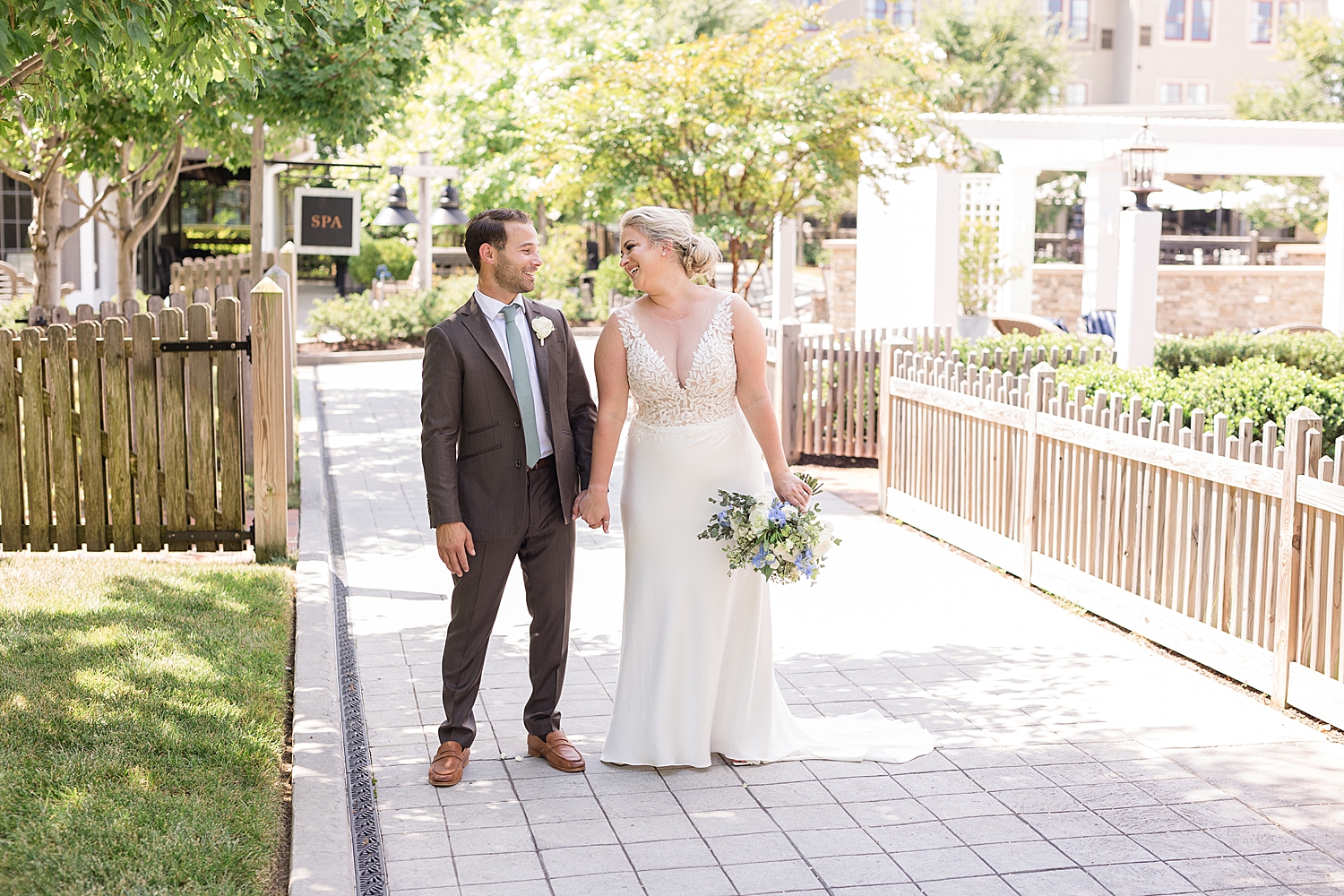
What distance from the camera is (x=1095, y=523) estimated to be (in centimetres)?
700

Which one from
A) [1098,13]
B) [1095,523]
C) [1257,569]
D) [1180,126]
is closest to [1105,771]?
[1257,569]

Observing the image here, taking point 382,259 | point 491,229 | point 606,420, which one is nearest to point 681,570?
point 606,420

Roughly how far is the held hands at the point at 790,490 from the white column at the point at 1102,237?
55.9 ft

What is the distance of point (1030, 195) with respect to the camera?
20750mm

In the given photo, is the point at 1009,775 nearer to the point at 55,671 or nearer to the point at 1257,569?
the point at 1257,569

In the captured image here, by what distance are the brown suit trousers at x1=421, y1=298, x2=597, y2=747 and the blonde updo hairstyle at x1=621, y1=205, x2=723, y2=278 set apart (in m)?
0.46

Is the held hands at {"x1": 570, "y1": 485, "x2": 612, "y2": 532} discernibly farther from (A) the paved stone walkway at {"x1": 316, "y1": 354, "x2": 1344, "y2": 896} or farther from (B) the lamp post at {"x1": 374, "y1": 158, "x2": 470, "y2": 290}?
(B) the lamp post at {"x1": 374, "y1": 158, "x2": 470, "y2": 290}

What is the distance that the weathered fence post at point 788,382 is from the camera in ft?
38.7

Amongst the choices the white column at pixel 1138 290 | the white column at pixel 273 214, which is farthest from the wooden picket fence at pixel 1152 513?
the white column at pixel 273 214

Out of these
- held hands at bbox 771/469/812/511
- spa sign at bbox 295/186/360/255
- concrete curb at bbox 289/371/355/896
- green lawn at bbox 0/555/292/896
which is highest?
spa sign at bbox 295/186/360/255

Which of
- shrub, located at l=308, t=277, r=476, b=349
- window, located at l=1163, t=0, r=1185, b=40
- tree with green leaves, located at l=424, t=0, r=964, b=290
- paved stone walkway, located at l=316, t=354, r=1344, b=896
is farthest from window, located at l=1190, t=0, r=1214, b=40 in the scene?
paved stone walkway, located at l=316, t=354, r=1344, b=896

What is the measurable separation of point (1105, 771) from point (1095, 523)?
2.33 meters

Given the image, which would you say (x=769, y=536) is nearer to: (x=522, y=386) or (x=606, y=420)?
(x=606, y=420)

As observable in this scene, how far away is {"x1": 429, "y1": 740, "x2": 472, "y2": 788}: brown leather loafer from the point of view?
4.72 m
